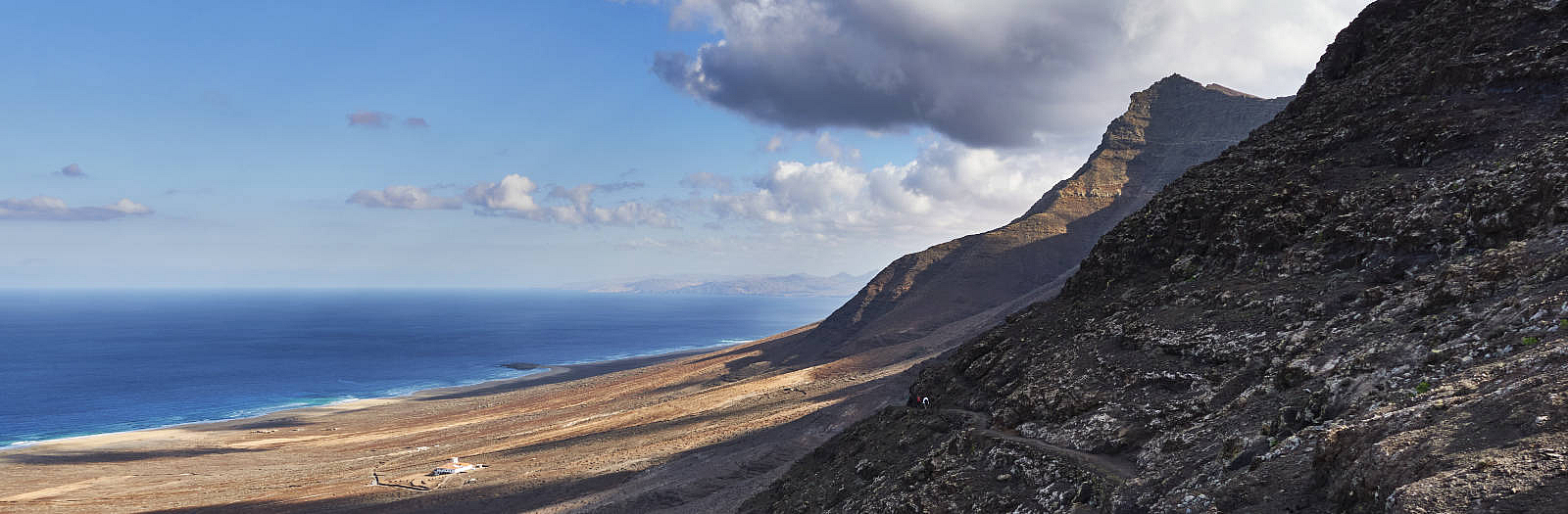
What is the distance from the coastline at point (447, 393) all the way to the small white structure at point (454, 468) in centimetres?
5128

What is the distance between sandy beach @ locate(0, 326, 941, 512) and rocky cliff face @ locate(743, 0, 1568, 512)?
20.2 m

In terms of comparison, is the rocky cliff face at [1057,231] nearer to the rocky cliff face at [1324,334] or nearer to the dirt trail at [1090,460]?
the rocky cliff face at [1324,334]

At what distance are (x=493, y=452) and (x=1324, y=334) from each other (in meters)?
57.0

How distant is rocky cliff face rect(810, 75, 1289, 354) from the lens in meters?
110

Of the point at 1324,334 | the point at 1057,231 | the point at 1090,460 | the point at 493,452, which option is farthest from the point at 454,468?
the point at 1057,231

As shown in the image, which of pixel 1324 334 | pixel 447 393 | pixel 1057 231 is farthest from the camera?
pixel 1057 231

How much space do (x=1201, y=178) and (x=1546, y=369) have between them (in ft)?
57.1

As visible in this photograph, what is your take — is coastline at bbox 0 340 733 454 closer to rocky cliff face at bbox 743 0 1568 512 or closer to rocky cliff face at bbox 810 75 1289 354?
rocky cliff face at bbox 810 75 1289 354

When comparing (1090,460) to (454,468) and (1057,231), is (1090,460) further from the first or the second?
(1057,231)

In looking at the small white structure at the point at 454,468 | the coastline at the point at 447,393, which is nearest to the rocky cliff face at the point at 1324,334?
the small white structure at the point at 454,468

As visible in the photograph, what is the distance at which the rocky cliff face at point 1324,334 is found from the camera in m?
9.12

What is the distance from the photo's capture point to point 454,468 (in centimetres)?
5009

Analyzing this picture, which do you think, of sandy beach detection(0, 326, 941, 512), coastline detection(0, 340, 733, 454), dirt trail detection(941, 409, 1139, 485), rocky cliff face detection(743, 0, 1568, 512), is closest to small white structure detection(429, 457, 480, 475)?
sandy beach detection(0, 326, 941, 512)

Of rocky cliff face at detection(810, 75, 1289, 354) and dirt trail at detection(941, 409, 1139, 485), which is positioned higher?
rocky cliff face at detection(810, 75, 1289, 354)
